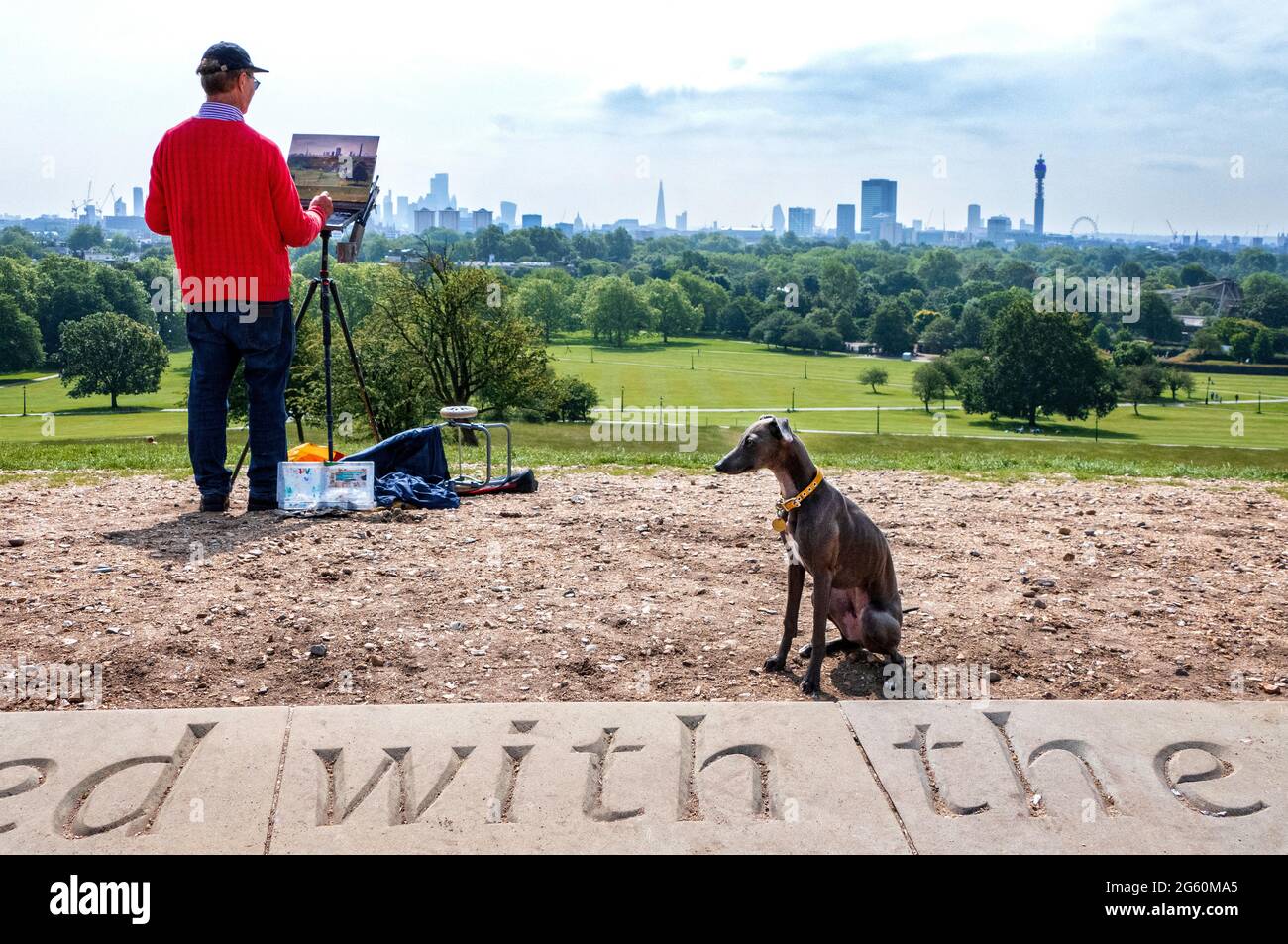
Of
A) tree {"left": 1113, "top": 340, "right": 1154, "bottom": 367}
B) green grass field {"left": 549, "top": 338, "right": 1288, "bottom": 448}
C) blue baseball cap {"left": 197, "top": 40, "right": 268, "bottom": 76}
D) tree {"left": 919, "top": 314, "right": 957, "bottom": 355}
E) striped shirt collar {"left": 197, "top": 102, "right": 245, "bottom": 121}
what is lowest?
green grass field {"left": 549, "top": 338, "right": 1288, "bottom": 448}

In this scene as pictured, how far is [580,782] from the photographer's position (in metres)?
5.42

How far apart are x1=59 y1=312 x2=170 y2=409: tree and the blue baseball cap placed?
277 feet

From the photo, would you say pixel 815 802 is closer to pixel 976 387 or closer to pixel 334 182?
pixel 334 182

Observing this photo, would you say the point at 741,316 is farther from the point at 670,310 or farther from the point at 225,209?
the point at 225,209

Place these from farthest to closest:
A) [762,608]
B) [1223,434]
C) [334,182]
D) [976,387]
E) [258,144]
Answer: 1. [976,387]
2. [1223,434]
3. [334,182]
4. [258,144]
5. [762,608]

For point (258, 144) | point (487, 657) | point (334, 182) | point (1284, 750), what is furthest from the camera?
point (334, 182)

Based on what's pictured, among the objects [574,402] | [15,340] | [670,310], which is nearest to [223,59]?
[574,402]

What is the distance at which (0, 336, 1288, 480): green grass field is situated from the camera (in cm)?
1574

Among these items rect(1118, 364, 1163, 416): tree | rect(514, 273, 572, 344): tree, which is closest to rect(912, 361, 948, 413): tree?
rect(1118, 364, 1163, 416): tree

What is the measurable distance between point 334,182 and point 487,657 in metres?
6.35

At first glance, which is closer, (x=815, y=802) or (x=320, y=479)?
(x=815, y=802)

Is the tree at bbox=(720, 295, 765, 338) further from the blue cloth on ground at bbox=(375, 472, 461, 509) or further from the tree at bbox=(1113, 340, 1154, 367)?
the blue cloth on ground at bbox=(375, 472, 461, 509)

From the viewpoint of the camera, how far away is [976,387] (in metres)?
104

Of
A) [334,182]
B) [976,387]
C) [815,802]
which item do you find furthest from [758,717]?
[976,387]
